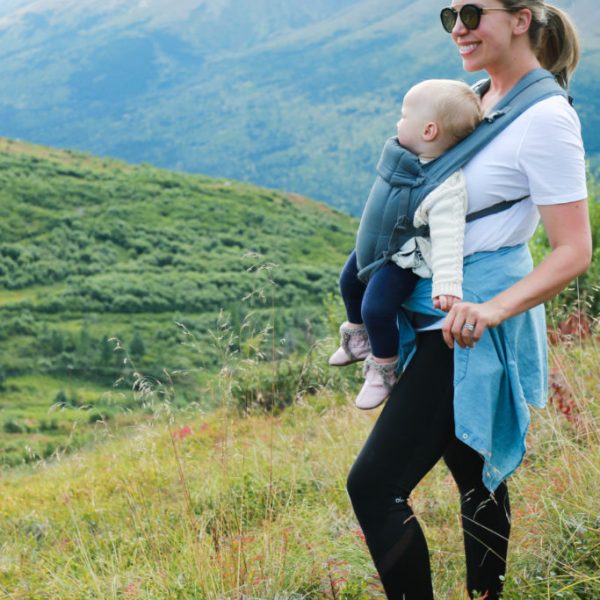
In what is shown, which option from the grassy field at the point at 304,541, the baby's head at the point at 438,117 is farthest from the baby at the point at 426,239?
the grassy field at the point at 304,541

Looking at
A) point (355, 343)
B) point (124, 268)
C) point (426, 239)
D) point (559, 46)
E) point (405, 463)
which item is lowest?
point (124, 268)

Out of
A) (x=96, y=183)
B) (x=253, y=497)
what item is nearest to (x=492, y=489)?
(x=253, y=497)

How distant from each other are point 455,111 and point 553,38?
14.3 inches

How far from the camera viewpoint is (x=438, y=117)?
2.02 meters

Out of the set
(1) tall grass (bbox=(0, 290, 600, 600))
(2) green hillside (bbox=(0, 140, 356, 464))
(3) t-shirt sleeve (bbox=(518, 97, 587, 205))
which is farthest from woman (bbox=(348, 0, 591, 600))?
(2) green hillside (bbox=(0, 140, 356, 464))

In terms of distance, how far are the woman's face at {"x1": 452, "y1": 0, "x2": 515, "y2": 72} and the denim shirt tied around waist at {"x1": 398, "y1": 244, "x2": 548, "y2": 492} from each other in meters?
0.49

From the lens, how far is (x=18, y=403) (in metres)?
27.8

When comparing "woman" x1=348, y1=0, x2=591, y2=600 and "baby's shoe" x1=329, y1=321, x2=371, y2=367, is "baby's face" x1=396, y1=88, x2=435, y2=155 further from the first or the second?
"baby's shoe" x1=329, y1=321, x2=371, y2=367

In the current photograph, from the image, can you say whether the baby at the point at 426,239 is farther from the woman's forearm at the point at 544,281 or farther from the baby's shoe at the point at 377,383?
the woman's forearm at the point at 544,281

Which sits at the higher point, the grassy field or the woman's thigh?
the woman's thigh

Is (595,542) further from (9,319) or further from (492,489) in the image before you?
(9,319)

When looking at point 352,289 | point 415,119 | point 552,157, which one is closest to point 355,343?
point 352,289

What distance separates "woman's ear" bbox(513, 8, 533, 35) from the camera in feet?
6.52

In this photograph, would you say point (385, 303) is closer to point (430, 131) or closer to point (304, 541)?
point (430, 131)
